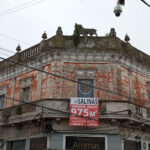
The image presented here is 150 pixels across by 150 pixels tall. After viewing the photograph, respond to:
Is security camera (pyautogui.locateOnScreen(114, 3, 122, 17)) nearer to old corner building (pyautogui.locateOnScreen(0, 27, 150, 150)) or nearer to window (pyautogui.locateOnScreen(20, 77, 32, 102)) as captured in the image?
old corner building (pyautogui.locateOnScreen(0, 27, 150, 150))

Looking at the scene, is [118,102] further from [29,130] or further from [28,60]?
[28,60]

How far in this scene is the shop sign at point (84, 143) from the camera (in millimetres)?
14797

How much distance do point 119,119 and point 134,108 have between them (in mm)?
1389

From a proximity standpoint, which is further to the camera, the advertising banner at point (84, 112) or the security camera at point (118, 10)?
the advertising banner at point (84, 112)

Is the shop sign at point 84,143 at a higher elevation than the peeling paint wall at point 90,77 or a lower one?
lower

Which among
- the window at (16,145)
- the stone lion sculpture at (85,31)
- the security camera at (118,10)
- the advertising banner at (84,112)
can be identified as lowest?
the window at (16,145)

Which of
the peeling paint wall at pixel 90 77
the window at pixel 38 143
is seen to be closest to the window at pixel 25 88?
the peeling paint wall at pixel 90 77

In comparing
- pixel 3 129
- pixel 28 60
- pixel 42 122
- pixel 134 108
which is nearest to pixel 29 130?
pixel 42 122

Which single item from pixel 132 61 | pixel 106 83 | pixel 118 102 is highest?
pixel 132 61

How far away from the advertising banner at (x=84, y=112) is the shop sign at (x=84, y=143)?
854mm

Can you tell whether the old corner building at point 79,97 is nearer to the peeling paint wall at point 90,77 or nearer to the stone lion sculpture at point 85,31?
the peeling paint wall at point 90,77

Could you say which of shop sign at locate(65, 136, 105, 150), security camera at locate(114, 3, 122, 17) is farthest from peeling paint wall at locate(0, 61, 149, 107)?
security camera at locate(114, 3, 122, 17)

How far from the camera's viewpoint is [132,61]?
17938mm

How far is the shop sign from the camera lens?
583 inches
